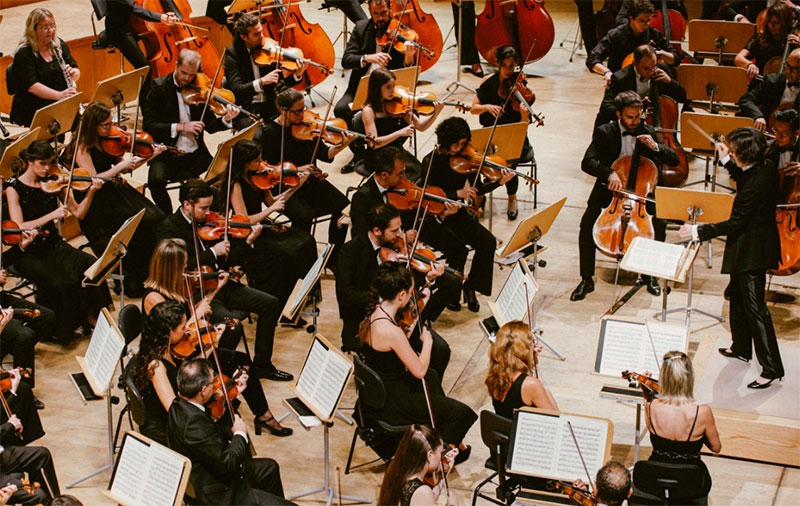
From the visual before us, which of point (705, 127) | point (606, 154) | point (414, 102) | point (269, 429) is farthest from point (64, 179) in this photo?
point (705, 127)

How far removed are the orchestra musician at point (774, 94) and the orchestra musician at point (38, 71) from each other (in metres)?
4.78

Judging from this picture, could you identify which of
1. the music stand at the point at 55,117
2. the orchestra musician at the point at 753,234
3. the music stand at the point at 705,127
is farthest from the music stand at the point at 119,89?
the orchestra musician at the point at 753,234

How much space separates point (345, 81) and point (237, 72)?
2.74m

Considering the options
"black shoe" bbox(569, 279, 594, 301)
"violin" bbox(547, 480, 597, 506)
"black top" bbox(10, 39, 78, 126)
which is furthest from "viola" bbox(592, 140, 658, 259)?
"black top" bbox(10, 39, 78, 126)

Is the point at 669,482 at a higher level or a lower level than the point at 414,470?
lower

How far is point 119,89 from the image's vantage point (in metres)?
6.98

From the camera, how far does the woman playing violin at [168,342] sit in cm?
446

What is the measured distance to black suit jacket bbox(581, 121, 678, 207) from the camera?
643 cm

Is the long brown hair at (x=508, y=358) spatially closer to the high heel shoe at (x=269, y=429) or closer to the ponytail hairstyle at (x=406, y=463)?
the ponytail hairstyle at (x=406, y=463)

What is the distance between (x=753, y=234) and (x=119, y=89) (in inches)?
168

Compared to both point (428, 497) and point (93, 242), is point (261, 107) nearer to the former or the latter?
point (93, 242)

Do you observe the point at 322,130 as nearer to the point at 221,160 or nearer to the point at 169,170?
the point at 221,160

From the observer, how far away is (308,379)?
15.1ft

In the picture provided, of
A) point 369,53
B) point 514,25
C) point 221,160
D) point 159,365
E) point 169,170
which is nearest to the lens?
point 159,365
